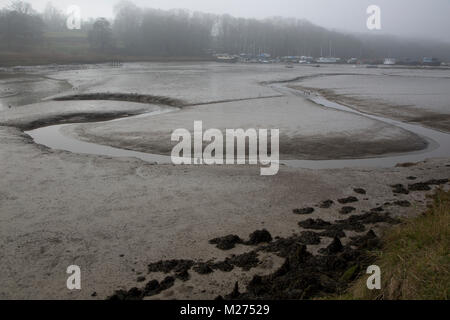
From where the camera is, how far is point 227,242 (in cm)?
774

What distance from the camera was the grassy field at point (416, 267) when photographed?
4.89 meters

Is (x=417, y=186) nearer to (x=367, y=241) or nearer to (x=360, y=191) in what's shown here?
(x=360, y=191)

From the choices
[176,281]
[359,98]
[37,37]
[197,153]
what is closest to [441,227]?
[176,281]

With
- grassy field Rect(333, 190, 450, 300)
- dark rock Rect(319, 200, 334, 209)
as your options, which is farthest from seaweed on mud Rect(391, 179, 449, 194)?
grassy field Rect(333, 190, 450, 300)

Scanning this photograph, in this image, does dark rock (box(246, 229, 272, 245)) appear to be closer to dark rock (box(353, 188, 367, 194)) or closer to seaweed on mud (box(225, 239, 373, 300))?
seaweed on mud (box(225, 239, 373, 300))

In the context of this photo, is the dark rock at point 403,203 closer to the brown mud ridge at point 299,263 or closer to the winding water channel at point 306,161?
the brown mud ridge at point 299,263

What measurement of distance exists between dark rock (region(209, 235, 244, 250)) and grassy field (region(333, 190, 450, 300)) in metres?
2.52

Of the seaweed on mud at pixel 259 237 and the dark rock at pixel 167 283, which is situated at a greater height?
the seaweed on mud at pixel 259 237

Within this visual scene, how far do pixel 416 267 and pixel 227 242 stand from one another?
11.6 ft

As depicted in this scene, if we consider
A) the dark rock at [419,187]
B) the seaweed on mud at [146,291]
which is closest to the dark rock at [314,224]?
the seaweed on mud at [146,291]

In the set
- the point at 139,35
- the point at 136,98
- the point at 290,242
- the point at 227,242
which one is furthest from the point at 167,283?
the point at 139,35

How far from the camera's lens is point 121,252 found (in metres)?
7.41

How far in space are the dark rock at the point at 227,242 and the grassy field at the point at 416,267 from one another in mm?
2525

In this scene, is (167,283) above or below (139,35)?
below
